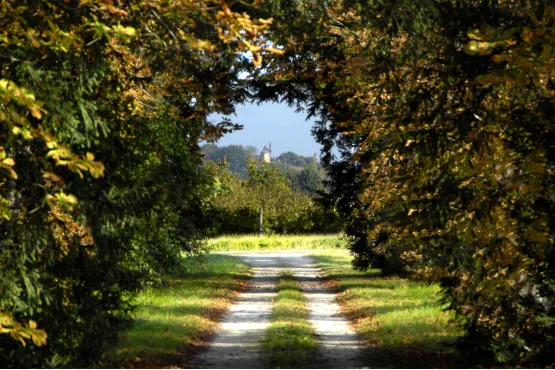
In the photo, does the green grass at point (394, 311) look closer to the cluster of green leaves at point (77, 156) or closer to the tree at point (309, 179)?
the cluster of green leaves at point (77, 156)

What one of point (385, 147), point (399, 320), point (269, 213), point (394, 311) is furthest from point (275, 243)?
point (385, 147)

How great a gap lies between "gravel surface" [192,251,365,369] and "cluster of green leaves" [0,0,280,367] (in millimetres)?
2068

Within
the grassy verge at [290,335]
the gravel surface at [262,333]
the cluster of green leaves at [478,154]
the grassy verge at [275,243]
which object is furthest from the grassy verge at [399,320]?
the grassy verge at [275,243]

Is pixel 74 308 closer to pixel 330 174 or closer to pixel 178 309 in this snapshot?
pixel 178 309

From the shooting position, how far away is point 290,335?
15359mm

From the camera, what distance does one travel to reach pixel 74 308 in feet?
37.1

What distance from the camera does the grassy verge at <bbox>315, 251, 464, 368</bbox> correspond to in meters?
13.2

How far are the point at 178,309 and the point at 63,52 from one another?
35.6ft

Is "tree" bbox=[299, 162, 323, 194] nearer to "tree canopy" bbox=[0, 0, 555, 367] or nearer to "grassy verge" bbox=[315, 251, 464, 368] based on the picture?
"grassy verge" bbox=[315, 251, 464, 368]

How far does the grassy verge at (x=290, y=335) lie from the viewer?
12852mm

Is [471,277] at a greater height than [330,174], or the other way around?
[330,174]

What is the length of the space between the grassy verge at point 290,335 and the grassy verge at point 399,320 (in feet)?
3.54


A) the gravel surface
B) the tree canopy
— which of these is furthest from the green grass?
the tree canopy

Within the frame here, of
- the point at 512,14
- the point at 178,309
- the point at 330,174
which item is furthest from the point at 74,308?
Result: the point at 330,174
